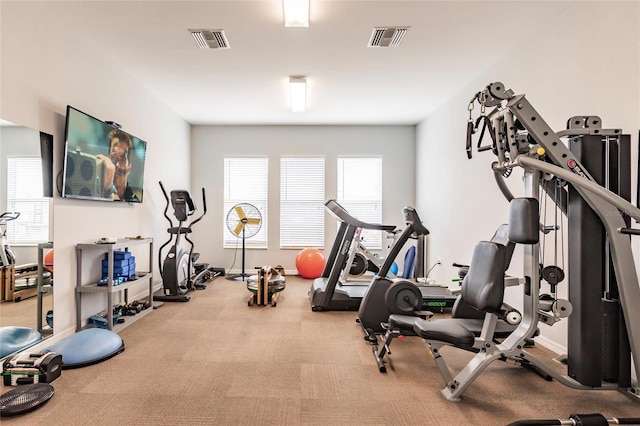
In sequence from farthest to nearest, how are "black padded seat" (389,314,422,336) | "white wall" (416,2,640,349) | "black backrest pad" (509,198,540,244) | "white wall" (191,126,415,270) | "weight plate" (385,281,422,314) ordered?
1. "white wall" (191,126,415,270)
2. "weight plate" (385,281,422,314)
3. "black padded seat" (389,314,422,336)
4. "white wall" (416,2,640,349)
5. "black backrest pad" (509,198,540,244)

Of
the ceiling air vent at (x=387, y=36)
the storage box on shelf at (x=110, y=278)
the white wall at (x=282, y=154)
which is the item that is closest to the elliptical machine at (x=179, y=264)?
the storage box on shelf at (x=110, y=278)

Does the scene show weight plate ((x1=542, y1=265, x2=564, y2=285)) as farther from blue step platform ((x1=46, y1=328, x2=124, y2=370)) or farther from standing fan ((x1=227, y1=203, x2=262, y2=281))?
standing fan ((x1=227, y1=203, x2=262, y2=281))

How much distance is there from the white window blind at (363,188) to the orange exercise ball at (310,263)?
1.06m

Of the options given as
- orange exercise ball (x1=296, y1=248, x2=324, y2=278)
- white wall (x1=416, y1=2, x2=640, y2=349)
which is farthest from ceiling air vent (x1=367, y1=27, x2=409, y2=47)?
orange exercise ball (x1=296, y1=248, x2=324, y2=278)

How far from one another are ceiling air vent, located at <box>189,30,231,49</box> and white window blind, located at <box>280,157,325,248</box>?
321 centimetres

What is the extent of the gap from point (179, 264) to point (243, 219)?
1490mm

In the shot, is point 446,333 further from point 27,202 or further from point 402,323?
point 27,202

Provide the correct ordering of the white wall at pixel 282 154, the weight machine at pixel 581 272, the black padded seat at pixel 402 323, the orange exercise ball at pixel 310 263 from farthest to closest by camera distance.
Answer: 1. the white wall at pixel 282 154
2. the orange exercise ball at pixel 310 263
3. the black padded seat at pixel 402 323
4. the weight machine at pixel 581 272

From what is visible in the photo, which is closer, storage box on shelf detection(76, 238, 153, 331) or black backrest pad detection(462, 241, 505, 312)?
black backrest pad detection(462, 241, 505, 312)

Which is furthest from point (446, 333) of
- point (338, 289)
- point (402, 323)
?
point (338, 289)

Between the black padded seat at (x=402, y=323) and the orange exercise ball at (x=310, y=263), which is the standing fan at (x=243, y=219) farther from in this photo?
the black padded seat at (x=402, y=323)

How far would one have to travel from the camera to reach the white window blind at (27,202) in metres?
2.55

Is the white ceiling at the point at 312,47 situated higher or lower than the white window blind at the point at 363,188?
higher

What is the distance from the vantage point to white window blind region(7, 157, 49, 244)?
2.55 m
